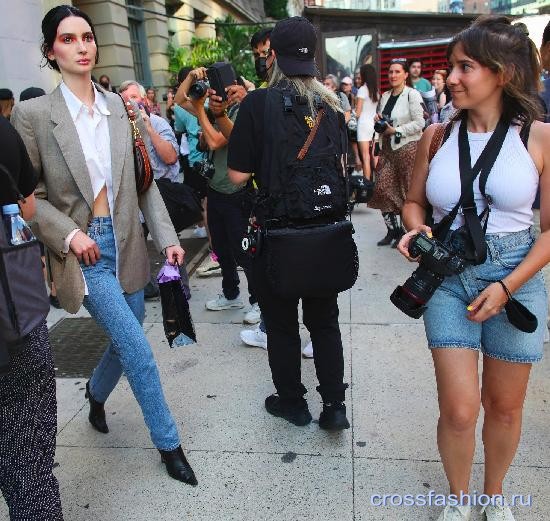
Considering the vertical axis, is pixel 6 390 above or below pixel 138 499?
above

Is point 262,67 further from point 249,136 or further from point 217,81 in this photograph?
point 249,136

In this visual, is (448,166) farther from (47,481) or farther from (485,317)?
(47,481)

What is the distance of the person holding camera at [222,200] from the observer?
140 inches

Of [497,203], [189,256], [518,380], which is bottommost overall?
[189,256]

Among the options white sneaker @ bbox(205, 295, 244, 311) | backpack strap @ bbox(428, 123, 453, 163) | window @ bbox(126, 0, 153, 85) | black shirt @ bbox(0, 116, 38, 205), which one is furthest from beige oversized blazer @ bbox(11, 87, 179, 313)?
Answer: window @ bbox(126, 0, 153, 85)

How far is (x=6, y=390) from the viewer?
69.9 inches

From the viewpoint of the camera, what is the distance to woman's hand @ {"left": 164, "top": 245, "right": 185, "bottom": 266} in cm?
268

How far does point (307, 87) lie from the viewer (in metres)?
2.64

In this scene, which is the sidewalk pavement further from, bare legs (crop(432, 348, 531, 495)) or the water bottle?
the water bottle

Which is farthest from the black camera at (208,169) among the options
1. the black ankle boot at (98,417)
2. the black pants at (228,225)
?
the black ankle boot at (98,417)

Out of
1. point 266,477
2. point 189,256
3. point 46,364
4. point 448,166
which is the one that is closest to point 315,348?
point 266,477

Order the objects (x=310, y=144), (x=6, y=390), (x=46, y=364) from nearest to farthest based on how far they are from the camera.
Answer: (x=6, y=390) → (x=46, y=364) → (x=310, y=144)

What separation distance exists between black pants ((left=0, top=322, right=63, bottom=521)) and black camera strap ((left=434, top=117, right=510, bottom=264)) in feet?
5.27

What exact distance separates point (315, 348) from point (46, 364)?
144cm
